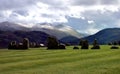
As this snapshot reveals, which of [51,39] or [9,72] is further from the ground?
[51,39]

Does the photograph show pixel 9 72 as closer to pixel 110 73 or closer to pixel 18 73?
pixel 18 73

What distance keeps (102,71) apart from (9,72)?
970 cm

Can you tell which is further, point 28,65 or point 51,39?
point 51,39

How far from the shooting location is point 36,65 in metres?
35.8

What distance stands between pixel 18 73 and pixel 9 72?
1.56m

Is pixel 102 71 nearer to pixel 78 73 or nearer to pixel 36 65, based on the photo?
pixel 78 73

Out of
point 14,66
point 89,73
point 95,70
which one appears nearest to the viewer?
point 89,73

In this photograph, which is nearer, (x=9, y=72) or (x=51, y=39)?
(x=9, y=72)

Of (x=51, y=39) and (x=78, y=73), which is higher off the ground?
(x=51, y=39)

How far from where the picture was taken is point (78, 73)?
2817 cm

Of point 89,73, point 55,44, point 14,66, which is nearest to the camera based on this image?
point 89,73

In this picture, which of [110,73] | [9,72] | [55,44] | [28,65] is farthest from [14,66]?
[55,44]

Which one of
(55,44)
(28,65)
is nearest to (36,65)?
(28,65)

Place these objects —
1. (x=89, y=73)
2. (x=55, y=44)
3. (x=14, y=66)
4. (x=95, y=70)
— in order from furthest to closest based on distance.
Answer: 1. (x=55, y=44)
2. (x=14, y=66)
3. (x=95, y=70)
4. (x=89, y=73)
